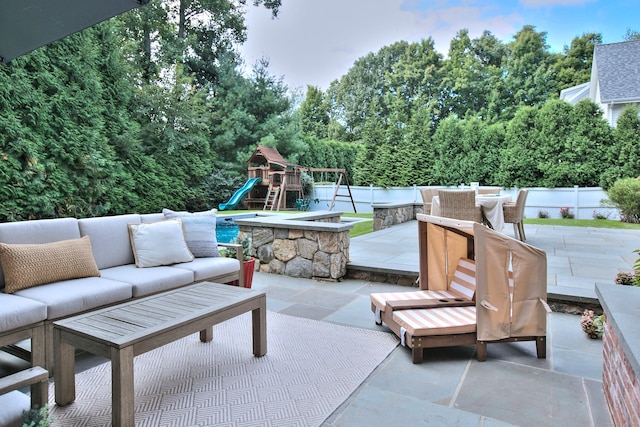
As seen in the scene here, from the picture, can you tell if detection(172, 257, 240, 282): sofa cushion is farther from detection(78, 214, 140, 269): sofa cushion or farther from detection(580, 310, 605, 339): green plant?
detection(580, 310, 605, 339): green plant

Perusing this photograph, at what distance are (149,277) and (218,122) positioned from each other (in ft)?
46.7

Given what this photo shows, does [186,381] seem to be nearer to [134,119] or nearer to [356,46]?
[134,119]

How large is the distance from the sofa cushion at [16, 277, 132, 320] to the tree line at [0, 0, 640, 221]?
697 cm

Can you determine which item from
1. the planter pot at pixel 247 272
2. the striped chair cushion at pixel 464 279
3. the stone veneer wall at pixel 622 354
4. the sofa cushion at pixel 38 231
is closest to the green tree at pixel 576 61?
the striped chair cushion at pixel 464 279

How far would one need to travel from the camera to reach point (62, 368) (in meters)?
2.04

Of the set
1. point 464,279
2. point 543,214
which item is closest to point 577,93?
point 543,214

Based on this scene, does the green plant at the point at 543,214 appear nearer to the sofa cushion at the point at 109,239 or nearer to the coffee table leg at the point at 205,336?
the coffee table leg at the point at 205,336

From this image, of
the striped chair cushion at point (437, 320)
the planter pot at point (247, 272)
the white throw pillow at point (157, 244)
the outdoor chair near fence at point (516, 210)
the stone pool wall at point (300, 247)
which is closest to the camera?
the striped chair cushion at point (437, 320)

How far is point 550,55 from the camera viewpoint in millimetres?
19266

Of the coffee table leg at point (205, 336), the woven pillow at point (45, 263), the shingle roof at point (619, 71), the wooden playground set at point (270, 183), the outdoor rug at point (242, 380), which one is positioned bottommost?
the outdoor rug at point (242, 380)

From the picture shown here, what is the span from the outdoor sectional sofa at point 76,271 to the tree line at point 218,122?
6.46 metres

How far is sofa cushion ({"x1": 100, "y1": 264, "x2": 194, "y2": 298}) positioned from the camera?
2957 mm

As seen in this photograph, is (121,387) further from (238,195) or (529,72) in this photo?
(529,72)

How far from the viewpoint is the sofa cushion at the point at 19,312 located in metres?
2.16
